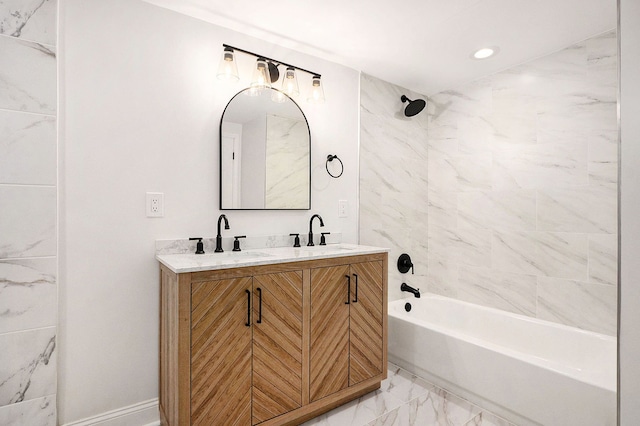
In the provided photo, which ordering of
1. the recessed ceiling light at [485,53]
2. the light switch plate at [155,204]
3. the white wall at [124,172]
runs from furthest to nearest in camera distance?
the recessed ceiling light at [485,53] < the light switch plate at [155,204] < the white wall at [124,172]

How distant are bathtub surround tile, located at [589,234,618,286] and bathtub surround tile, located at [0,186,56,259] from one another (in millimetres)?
3088

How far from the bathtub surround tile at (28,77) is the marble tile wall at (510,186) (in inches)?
78.2

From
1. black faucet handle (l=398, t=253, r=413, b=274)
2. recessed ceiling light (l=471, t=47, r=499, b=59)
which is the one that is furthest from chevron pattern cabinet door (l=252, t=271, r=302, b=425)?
recessed ceiling light (l=471, t=47, r=499, b=59)

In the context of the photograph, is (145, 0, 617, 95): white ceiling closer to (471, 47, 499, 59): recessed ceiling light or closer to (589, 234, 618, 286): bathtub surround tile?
(471, 47, 499, 59): recessed ceiling light

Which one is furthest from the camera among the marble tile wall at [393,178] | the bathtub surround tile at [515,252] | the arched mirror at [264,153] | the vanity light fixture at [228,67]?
the marble tile wall at [393,178]

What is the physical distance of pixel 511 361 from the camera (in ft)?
6.19

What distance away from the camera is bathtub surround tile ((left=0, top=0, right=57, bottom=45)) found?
147 centimetres

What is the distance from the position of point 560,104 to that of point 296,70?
187 centimetres

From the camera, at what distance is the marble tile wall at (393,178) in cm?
276

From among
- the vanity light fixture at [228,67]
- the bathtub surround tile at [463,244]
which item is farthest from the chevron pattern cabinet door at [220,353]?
the bathtub surround tile at [463,244]

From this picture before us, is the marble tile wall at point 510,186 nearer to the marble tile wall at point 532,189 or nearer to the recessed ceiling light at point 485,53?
the marble tile wall at point 532,189

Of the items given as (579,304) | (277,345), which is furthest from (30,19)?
(579,304)

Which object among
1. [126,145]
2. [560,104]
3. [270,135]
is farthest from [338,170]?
[560,104]

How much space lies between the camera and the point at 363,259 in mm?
2084
